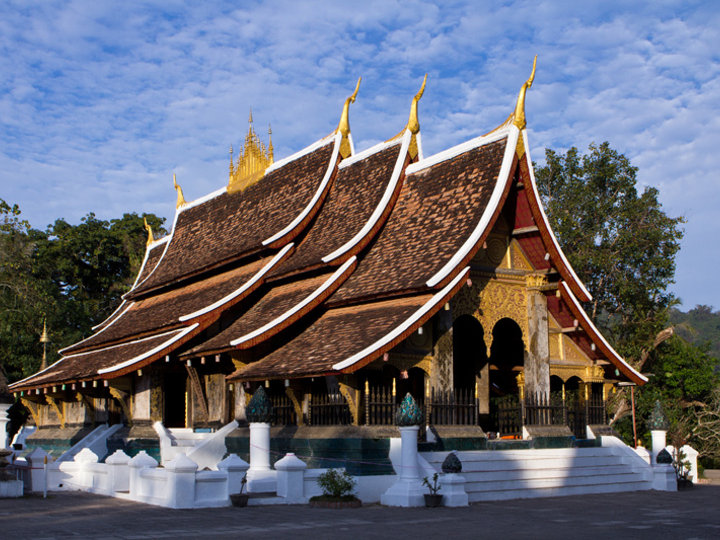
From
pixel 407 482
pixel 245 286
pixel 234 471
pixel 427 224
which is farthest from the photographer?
pixel 245 286

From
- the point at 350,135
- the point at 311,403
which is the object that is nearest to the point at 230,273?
the point at 350,135

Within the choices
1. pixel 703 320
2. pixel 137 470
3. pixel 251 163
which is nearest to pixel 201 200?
pixel 251 163

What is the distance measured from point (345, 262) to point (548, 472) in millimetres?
5769

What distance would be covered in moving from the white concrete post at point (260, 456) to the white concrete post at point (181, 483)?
4.31 feet

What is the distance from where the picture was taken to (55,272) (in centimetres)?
4181

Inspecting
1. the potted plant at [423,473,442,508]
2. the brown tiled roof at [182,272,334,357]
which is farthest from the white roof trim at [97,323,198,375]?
the potted plant at [423,473,442,508]

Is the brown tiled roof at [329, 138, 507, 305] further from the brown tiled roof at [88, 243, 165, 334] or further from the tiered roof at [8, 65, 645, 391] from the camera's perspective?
the brown tiled roof at [88, 243, 165, 334]

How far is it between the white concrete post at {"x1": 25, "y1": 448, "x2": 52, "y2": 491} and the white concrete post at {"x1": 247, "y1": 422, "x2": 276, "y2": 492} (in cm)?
401

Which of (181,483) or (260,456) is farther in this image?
(260,456)

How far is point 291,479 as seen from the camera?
13.1 metres

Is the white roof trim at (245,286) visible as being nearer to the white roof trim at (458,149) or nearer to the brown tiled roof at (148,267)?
the white roof trim at (458,149)

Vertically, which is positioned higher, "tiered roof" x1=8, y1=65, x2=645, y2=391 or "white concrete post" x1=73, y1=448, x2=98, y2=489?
"tiered roof" x1=8, y1=65, x2=645, y2=391

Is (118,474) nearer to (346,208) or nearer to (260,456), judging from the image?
(260,456)

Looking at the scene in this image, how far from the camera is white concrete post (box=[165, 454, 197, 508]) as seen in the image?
12.2 m
